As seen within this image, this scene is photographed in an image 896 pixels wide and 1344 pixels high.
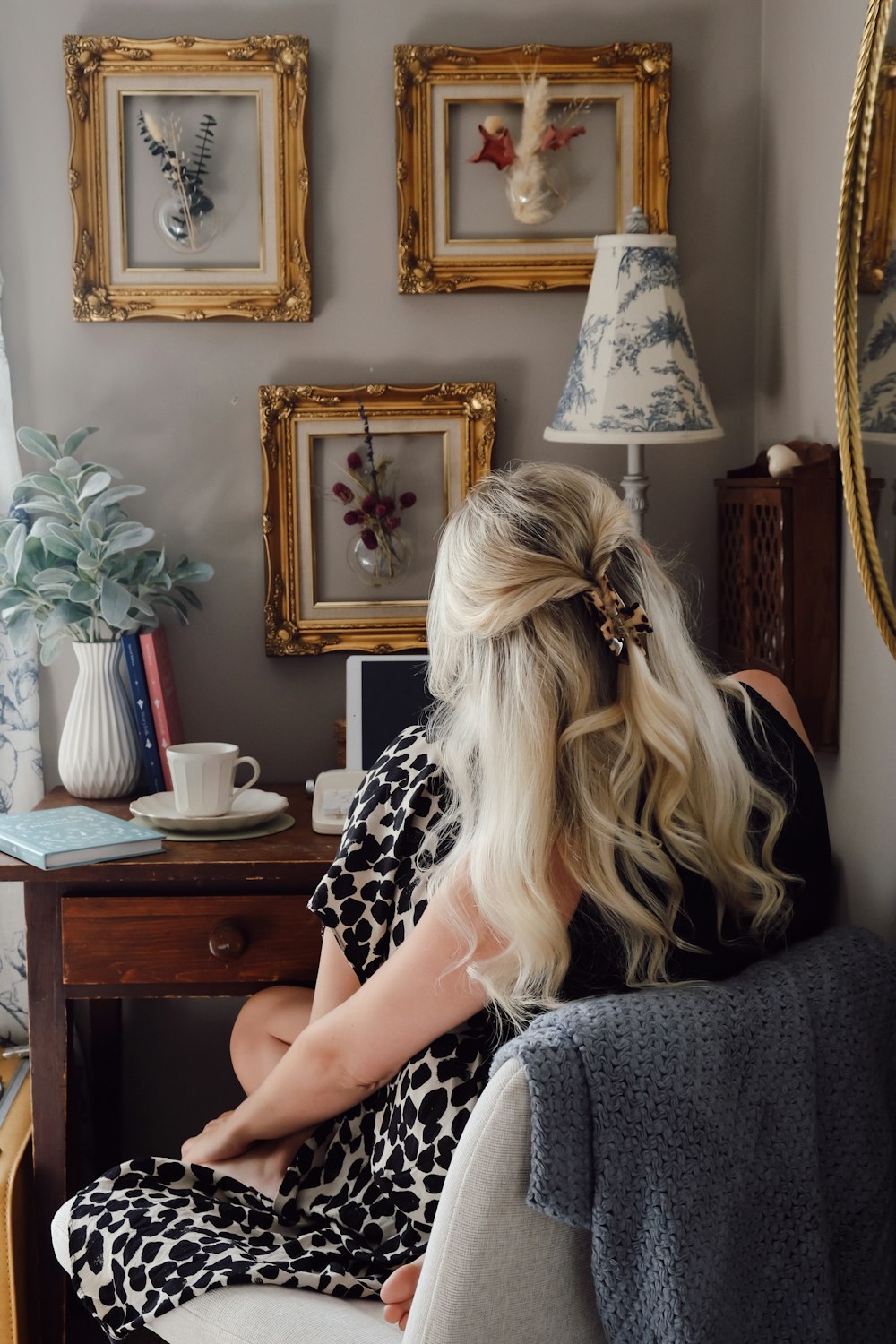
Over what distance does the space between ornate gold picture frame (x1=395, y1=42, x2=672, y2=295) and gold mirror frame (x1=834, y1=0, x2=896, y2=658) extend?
0.83 metres

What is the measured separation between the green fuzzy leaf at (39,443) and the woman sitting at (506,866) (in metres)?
0.88

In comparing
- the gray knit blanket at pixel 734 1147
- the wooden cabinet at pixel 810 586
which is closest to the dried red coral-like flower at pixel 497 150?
the wooden cabinet at pixel 810 586

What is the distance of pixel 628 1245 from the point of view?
924mm

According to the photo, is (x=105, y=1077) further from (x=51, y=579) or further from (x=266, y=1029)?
(x=51, y=579)

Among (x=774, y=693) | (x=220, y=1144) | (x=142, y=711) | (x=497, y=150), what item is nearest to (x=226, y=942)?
(x=220, y=1144)

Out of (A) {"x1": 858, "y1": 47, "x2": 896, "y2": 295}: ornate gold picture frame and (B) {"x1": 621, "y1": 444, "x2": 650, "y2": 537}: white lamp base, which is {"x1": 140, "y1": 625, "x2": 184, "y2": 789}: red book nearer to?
(B) {"x1": 621, "y1": 444, "x2": 650, "y2": 537}: white lamp base

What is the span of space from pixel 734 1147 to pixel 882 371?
0.70m

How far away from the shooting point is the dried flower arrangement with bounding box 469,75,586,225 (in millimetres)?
1930

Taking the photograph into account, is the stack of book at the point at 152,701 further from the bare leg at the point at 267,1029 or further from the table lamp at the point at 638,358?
the table lamp at the point at 638,358

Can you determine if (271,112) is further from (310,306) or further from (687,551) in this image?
(687,551)

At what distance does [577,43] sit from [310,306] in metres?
0.59

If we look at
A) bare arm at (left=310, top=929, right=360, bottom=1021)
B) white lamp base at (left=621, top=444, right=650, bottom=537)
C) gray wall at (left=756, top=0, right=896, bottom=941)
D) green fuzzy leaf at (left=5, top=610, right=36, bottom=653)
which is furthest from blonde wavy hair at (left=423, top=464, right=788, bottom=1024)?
green fuzzy leaf at (left=5, top=610, right=36, bottom=653)

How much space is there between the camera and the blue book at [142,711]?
1.90m

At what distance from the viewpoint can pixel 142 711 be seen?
1911 mm
